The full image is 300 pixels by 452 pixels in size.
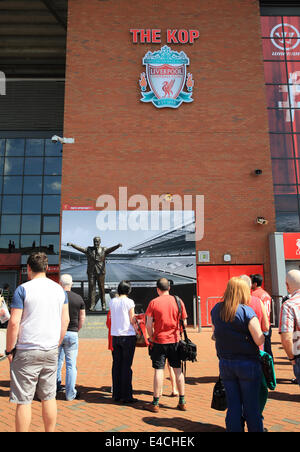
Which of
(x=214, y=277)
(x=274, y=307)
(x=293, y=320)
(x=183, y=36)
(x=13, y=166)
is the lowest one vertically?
(x=274, y=307)

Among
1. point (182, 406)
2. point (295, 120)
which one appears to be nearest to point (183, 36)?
point (295, 120)

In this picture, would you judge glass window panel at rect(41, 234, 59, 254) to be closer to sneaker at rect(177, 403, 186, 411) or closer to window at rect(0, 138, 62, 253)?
window at rect(0, 138, 62, 253)

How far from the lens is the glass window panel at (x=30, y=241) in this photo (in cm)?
3088

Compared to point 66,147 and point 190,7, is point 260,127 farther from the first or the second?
point 66,147

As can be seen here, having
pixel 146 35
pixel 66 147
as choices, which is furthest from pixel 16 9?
pixel 66 147

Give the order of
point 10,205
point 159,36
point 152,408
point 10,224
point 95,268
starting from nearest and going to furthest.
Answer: point 152,408 < point 95,268 < point 159,36 < point 10,224 < point 10,205

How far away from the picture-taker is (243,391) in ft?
11.0

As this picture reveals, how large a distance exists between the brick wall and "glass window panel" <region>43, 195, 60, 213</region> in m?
15.3

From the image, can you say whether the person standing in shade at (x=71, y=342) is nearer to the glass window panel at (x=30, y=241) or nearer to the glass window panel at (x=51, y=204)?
the glass window panel at (x=30, y=241)

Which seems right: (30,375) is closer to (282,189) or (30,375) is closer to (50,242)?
(282,189)

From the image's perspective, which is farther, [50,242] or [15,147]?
[15,147]

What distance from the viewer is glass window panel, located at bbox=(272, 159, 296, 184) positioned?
18672mm

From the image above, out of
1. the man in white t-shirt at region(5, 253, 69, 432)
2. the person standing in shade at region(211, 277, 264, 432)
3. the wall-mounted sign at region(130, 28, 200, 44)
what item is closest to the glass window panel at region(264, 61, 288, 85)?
the wall-mounted sign at region(130, 28, 200, 44)

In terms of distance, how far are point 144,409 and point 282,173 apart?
16149mm
